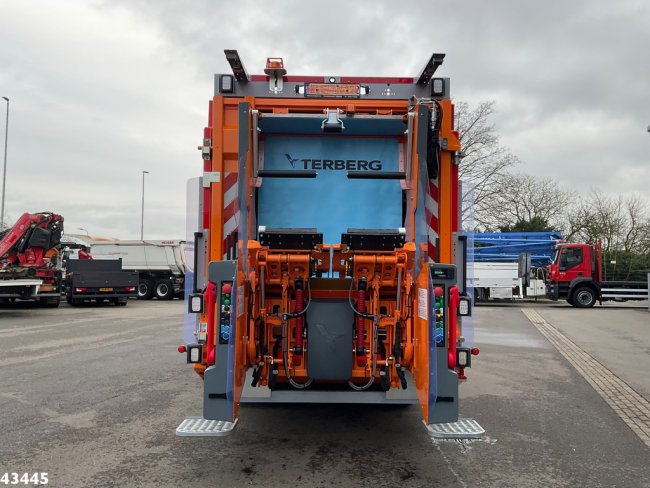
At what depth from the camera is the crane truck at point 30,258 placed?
15984 millimetres

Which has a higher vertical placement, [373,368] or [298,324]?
[298,324]

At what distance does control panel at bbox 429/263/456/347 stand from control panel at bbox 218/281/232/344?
1.37m

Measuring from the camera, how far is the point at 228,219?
4.78 m

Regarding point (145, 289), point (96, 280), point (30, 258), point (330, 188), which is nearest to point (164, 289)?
point (145, 289)

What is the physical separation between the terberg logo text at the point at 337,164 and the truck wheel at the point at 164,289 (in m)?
21.5

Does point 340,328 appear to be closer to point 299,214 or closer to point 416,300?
point 416,300

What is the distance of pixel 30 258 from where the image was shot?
1719cm

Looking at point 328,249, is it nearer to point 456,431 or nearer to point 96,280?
point 456,431

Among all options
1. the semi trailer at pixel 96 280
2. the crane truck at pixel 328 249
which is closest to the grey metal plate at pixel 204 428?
the crane truck at pixel 328 249

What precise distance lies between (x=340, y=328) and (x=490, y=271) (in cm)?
2065

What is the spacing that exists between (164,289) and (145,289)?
0.88 meters

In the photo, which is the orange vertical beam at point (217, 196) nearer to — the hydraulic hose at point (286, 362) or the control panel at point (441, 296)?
the hydraulic hose at point (286, 362)

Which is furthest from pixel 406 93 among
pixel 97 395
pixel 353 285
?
pixel 97 395

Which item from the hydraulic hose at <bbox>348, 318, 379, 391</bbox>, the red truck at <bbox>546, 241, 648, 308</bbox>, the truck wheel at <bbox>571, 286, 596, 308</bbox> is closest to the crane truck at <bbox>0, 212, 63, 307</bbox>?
the hydraulic hose at <bbox>348, 318, 379, 391</bbox>
